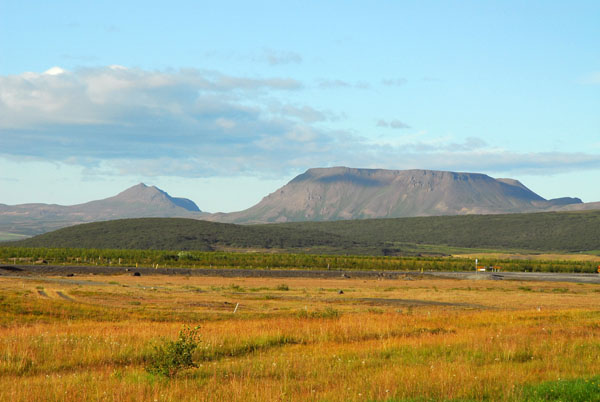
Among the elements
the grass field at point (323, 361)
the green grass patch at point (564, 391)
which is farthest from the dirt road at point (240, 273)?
the green grass patch at point (564, 391)

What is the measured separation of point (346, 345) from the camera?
21219 millimetres

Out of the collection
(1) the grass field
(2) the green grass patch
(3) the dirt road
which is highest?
(2) the green grass patch

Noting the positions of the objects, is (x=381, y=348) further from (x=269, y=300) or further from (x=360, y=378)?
(x=269, y=300)

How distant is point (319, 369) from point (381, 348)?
4.12m

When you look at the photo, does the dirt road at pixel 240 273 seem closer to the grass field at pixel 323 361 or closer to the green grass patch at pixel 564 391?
the grass field at pixel 323 361

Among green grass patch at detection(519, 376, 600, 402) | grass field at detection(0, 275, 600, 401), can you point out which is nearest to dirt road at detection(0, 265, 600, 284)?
grass field at detection(0, 275, 600, 401)

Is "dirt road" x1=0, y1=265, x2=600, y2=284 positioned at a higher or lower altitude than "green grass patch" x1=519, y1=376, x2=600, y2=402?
lower

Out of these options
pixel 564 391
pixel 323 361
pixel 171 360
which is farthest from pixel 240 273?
pixel 564 391

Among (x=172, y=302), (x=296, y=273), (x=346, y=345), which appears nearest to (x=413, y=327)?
(x=346, y=345)

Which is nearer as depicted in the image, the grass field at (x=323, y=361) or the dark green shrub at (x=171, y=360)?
the grass field at (x=323, y=361)

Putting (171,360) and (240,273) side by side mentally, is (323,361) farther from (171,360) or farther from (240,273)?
(240,273)

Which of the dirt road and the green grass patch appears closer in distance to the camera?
the green grass patch

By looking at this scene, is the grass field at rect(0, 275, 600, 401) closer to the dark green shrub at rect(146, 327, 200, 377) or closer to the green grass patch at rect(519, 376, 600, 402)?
the green grass patch at rect(519, 376, 600, 402)

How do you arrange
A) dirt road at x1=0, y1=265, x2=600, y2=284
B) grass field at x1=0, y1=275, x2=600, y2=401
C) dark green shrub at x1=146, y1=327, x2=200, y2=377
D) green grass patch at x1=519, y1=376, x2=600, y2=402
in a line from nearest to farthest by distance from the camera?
green grass patch at x1=519, y1=376, x2=600, y2=402 < grass field at x1=0, y1=275, x2=600, y2=401 < dark green shrub at x1=146, y1=327, x2=200, y2=377 < dirt road at x1=0, y1=265, x2=600, y2=284
